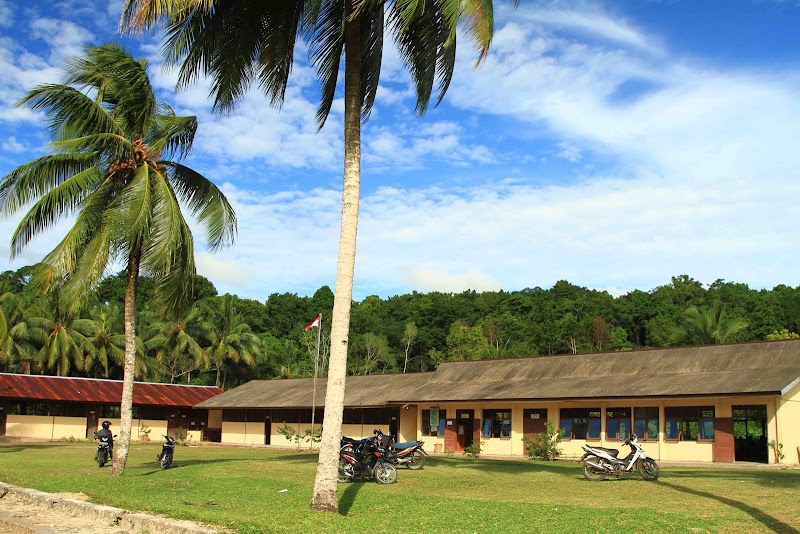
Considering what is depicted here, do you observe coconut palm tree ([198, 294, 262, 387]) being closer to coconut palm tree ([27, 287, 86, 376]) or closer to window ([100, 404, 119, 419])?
coconut palm tree ([27, 287, 86, 376])

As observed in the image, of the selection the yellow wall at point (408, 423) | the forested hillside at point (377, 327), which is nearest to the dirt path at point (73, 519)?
the forested hillside at point (377, 327)

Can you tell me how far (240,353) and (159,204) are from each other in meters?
41.6

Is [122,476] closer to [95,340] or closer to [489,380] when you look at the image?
[489,380]

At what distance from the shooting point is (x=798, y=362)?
2442 centimetres

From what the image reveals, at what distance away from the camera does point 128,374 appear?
17625 millimetres

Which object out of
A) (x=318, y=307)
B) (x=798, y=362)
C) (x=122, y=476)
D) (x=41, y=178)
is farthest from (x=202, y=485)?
(x=318, y=307)

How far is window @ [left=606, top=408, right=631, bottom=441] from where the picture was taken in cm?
2750

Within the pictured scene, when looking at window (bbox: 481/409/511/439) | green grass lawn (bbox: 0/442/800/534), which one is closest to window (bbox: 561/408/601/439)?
window (bbox: 481/409/511/439)

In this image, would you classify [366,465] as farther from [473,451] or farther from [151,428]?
[151,428]

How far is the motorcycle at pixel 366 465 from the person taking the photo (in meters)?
16.4

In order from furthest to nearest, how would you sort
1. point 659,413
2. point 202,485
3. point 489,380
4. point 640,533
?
point 489,380
point 659,413
point 202,485
point 640,533

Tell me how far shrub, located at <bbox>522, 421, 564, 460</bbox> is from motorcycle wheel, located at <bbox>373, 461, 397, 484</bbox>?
12.6 meters

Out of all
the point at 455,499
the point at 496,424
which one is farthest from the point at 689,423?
the point at 455,499

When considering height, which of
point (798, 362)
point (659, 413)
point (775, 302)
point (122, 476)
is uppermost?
point (775, 302)
